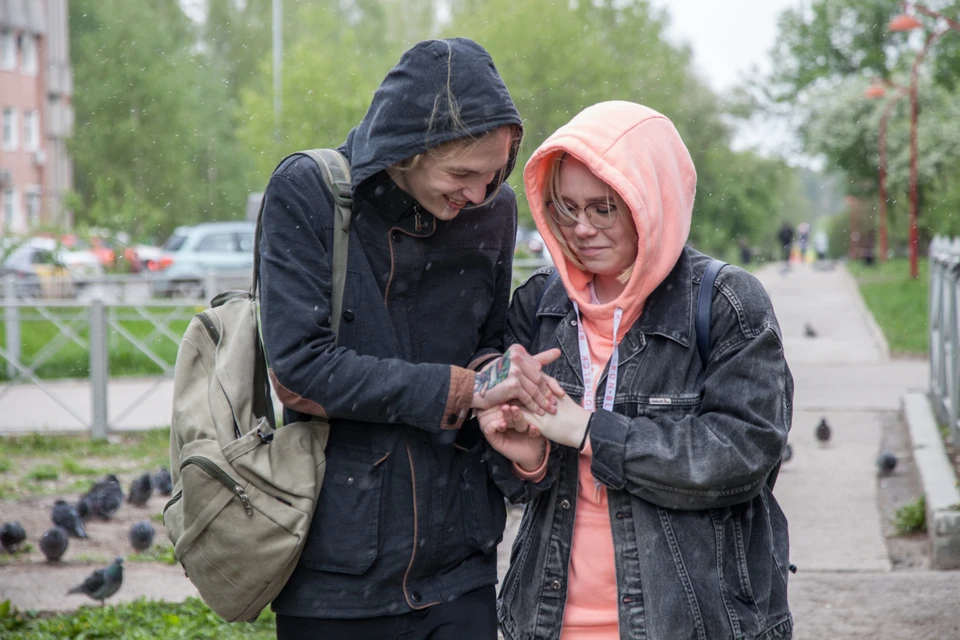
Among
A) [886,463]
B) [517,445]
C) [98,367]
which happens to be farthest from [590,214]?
[98,367]

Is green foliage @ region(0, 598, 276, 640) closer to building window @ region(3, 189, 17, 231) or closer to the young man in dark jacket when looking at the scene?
the young man in dark jacket

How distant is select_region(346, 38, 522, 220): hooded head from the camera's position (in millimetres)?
2227

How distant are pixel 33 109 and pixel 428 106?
161 feet

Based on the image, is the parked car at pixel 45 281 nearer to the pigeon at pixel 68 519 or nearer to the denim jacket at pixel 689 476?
the pigeon at pixel 68 519

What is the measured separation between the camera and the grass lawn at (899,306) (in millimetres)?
15898

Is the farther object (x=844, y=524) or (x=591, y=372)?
(x=844, y=524)

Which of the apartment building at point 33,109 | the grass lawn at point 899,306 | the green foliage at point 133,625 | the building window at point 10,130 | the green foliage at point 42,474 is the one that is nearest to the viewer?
the green foliage at point 133,625

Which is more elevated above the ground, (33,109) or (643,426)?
(33,109)

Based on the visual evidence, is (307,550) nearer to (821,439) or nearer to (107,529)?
(107,529)

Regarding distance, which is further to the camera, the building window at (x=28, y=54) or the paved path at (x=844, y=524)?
the building window at (x=28, y=54)

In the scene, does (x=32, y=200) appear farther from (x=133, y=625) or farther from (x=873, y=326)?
(x=133, y=625)

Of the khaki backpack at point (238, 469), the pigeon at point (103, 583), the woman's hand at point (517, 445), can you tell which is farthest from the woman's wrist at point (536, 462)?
the pigeon at point (103, 583)

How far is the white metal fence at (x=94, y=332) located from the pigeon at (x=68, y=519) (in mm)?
3622

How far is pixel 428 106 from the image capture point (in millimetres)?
2227
